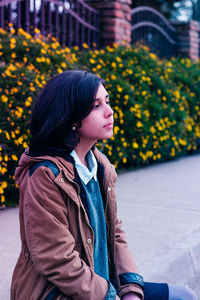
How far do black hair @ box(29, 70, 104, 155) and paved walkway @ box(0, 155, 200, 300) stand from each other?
1024mm

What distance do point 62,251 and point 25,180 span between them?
12.7 inches

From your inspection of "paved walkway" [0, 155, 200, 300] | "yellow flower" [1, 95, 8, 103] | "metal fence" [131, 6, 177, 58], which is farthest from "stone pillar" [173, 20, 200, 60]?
"yellow flower" [1, 95, 8, 103]

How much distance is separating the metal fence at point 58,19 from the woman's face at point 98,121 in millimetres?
4112

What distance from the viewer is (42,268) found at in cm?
170

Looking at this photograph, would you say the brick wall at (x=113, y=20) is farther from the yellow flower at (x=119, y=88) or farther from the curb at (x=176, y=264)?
the curb at (x=176, y=264)

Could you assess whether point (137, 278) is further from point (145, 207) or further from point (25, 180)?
point (145, 207)

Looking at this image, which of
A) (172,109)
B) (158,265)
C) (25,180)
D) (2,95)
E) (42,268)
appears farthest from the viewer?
(172,109)

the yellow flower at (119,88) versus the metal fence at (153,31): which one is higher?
the metal fence at (153,31)

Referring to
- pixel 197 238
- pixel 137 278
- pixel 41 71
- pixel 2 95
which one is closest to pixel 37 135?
pixel 137 278

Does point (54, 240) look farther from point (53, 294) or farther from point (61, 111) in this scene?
point (61, 111)

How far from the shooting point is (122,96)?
5961mm

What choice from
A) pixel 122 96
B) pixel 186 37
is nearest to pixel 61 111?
pixel 122 96

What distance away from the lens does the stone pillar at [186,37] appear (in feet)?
33.3

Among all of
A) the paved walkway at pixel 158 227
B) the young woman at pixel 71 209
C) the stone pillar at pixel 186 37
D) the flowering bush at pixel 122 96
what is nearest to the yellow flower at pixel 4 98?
the flowering bush at pixel 122 96
